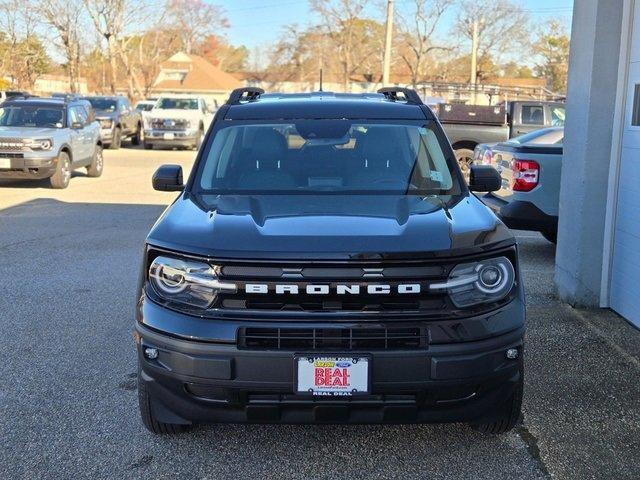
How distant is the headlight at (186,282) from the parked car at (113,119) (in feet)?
72.8

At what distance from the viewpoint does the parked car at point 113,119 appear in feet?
82.8

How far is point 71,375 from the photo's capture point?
15.6 ft

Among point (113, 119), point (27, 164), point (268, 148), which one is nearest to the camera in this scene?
point (268, 148)

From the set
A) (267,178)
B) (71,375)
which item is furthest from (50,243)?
(267,178)

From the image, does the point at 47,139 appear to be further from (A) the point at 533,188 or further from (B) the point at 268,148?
(B) the point at 268,148

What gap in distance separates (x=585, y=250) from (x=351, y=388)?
3782 millimetres

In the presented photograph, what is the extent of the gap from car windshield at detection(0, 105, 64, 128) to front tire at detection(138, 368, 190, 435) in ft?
42.1

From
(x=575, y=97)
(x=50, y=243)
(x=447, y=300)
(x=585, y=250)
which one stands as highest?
(x=575, y=97)

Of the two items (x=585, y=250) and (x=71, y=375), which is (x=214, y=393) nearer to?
(x=71, y=375)

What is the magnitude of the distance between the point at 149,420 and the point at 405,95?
2.96 metres

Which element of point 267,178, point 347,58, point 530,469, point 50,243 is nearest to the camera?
point 530,469

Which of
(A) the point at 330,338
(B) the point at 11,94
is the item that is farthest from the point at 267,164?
(B) the point at 11,94

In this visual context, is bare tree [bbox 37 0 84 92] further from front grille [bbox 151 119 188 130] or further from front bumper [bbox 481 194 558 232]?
front bumper [bbox 481 194 558 232]

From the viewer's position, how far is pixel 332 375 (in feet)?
10.5
